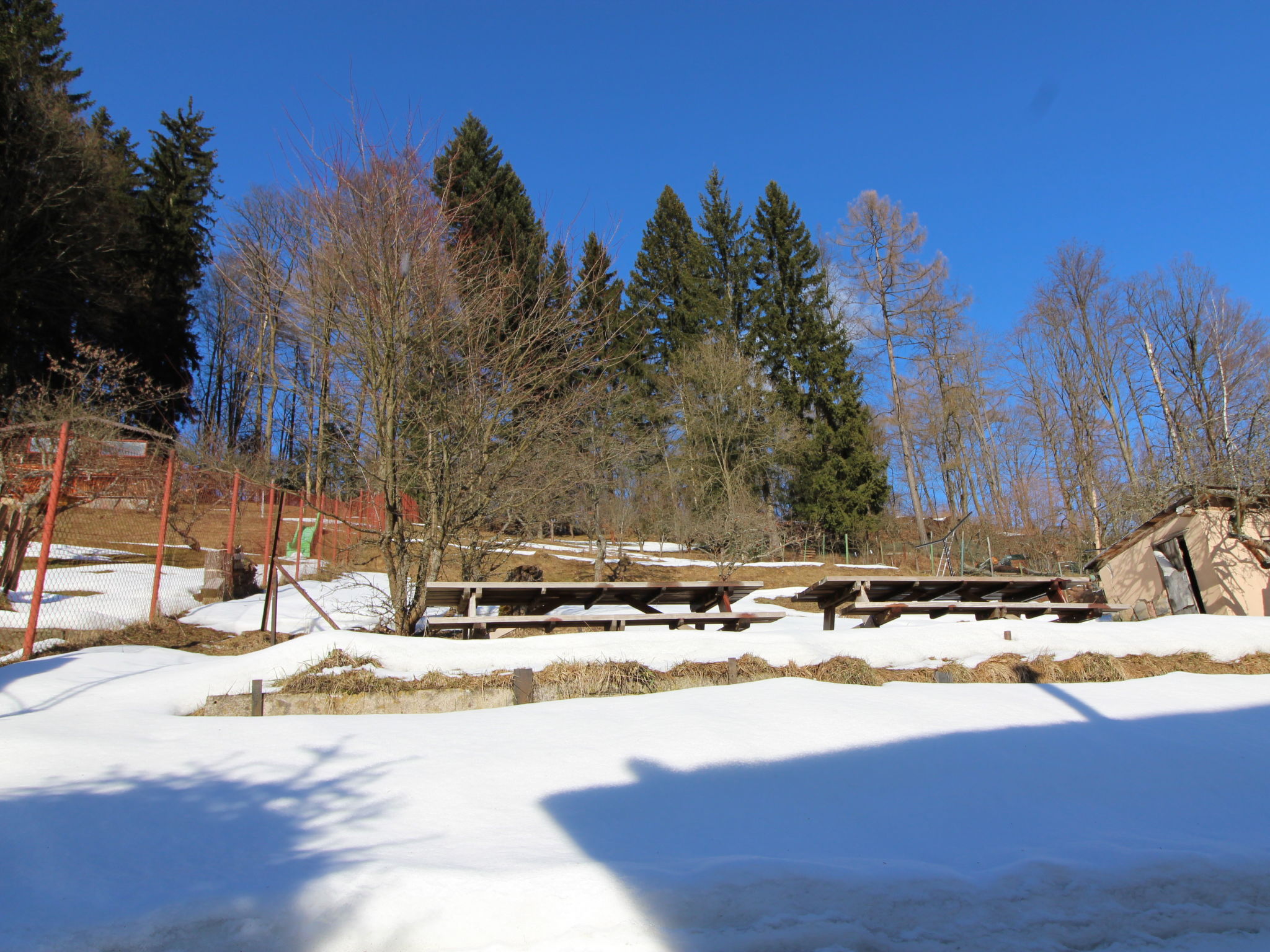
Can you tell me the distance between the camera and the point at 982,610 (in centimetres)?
810

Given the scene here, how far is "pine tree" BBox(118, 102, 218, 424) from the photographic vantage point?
25.3 meters

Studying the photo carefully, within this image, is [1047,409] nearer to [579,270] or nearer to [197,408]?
[579,270]

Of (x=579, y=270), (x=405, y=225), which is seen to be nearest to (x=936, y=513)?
(x=579, y=270)

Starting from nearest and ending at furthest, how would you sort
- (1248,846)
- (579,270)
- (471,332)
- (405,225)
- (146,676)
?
(1248,846), (146,676), (405,225), (471,332), (579,270)

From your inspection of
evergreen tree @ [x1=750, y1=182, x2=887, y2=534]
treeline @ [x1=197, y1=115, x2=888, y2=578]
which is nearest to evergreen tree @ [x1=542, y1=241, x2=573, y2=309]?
treeline @ [x1=197, y1=115, x2=888, y2=578]

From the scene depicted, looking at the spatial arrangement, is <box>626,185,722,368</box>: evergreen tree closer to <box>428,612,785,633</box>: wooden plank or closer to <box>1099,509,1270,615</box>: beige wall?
<box>1099,509,1270,615</box>: beige wall

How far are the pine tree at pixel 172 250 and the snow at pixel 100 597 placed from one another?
16.5 m

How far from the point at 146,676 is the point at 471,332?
4017 mm

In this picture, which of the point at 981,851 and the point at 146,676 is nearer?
the point at 981,851

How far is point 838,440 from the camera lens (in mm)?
27328

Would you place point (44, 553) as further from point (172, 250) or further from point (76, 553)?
point (172, 250)

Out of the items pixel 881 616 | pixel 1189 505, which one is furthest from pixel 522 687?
pixel 1189 505

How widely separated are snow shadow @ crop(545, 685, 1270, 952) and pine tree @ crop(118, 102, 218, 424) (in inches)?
1025

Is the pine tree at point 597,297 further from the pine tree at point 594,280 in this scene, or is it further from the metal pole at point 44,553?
the metal pole at point 44,553
